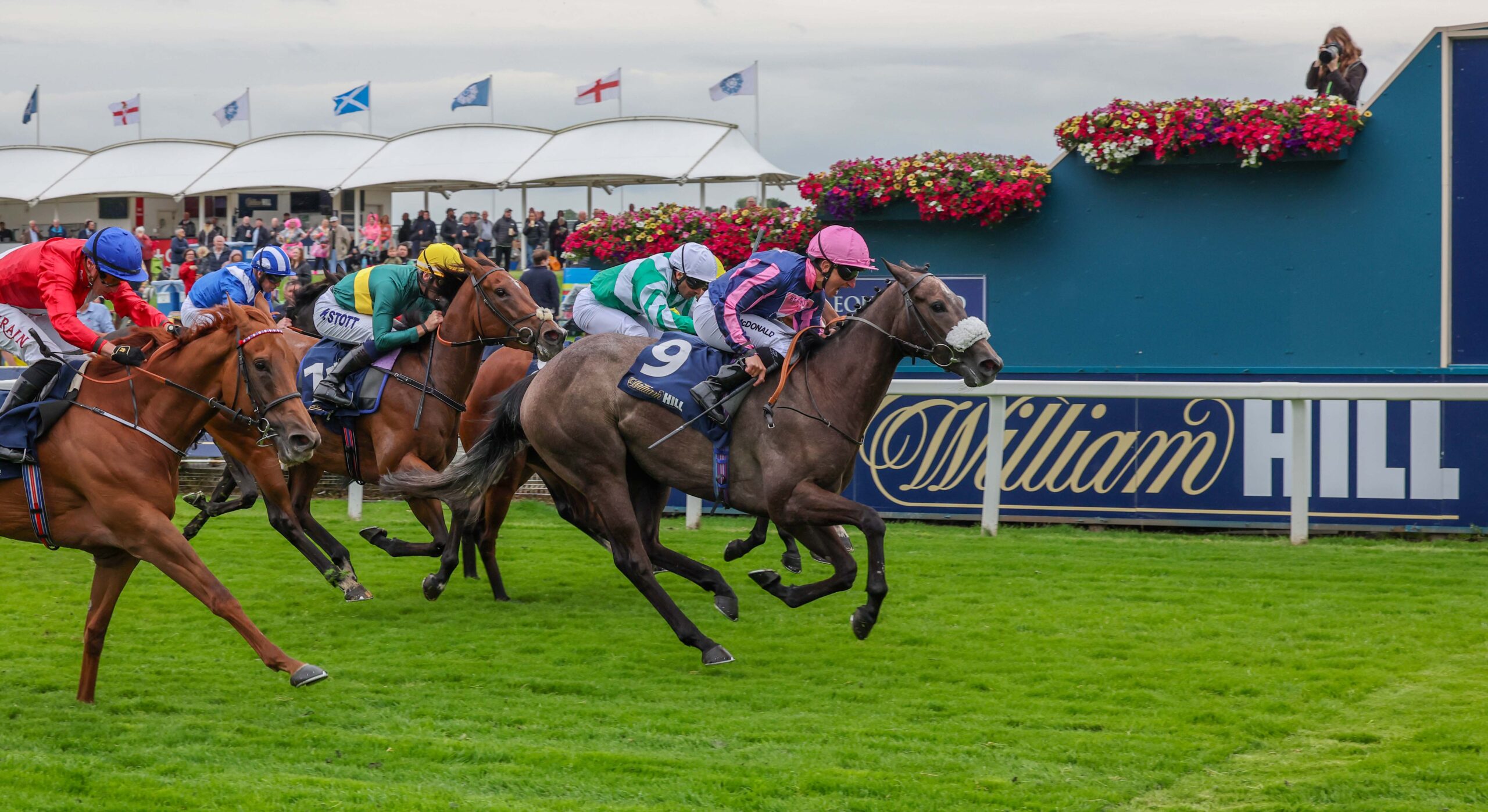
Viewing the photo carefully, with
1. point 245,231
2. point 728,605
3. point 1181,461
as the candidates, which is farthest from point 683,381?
point 245,231

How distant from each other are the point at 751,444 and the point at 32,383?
108 inches

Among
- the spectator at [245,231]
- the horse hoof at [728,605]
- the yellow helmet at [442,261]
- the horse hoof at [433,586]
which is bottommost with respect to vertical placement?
the horse hoof at [433,586]

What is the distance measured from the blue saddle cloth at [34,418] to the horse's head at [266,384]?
0.57 metres

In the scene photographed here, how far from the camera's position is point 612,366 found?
6.40 m

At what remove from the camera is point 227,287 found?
7773mm

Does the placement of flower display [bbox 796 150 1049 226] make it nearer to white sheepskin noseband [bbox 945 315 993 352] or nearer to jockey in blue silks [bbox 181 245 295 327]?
jockey in blue silks [bbox 181 245 295 327]

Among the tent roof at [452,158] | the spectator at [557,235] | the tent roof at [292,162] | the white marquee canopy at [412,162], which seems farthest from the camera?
the tent roof at [292,162]

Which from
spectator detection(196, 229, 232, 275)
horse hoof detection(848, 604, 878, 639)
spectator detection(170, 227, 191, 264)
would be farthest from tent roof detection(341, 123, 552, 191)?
horse hoof detection(848, 604, 878, 639)

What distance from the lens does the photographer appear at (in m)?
10.4

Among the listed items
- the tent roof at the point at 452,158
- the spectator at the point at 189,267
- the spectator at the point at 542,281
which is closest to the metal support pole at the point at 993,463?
the spectator at the point at 542,281

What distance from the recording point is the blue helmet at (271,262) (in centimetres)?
809

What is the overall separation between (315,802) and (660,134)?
2260 cm

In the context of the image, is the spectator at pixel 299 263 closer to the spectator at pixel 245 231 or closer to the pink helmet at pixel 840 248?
the spectator at pixel 245 231

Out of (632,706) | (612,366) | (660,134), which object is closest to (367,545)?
(612,366)
